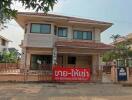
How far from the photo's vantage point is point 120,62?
40.2 m

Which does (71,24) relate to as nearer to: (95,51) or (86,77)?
(95,51)

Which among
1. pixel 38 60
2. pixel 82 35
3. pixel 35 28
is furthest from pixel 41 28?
pixel 82 35

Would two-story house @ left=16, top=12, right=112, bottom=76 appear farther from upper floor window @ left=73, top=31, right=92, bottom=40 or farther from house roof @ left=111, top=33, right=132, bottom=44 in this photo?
house roof @ left=111, top=33, right=132, bottom=44

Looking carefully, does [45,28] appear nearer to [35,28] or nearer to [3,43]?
[35,28]

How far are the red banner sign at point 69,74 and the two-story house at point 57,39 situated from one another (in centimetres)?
370

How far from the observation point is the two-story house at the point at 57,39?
24.6m

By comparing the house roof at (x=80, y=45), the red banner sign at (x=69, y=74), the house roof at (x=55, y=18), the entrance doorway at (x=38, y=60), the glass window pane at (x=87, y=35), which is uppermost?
the house roof at (x=55, y=18)

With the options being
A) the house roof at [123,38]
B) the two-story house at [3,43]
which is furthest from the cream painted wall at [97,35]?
the two-story house at [3,43]

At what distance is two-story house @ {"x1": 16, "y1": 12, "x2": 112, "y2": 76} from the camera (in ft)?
80.7

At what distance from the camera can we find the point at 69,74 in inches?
808

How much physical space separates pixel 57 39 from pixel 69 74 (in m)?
6.72

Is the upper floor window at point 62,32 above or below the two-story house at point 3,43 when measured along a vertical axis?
below

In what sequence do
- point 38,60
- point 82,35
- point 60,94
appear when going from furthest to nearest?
point 82,35
point 38,60
point 60,94

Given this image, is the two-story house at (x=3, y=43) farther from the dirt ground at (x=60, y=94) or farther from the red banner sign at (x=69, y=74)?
the dirt ground at (x=60, y=94)
